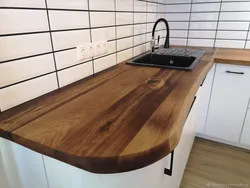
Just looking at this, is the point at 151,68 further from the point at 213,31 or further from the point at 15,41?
the point at 213,31

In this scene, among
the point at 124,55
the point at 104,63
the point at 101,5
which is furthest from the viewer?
the point at 124,55

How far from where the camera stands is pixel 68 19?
0.83 m

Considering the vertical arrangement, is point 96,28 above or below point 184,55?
above

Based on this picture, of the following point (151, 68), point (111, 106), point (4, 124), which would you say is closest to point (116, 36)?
point (151, 68)

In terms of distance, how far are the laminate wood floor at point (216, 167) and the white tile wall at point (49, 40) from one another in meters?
1.09

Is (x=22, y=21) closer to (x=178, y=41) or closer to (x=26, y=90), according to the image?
(x=26, y=90)

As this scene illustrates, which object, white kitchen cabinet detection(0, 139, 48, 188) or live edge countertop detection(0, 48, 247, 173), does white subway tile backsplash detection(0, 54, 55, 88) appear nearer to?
live edge countertop detection(0, 48, 247, 173)

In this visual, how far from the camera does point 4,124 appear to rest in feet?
1.86

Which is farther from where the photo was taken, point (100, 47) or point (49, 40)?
point (100, 47)

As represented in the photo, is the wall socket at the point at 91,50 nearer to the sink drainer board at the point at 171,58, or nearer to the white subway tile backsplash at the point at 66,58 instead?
the white subway tile backsplash at the point at 66,58

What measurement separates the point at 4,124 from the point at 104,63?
27.1 inches

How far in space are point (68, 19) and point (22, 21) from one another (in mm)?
230

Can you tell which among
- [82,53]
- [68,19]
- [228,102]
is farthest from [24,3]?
[228,102]

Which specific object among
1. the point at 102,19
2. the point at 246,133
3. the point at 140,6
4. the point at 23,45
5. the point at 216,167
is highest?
the point at 140,6
